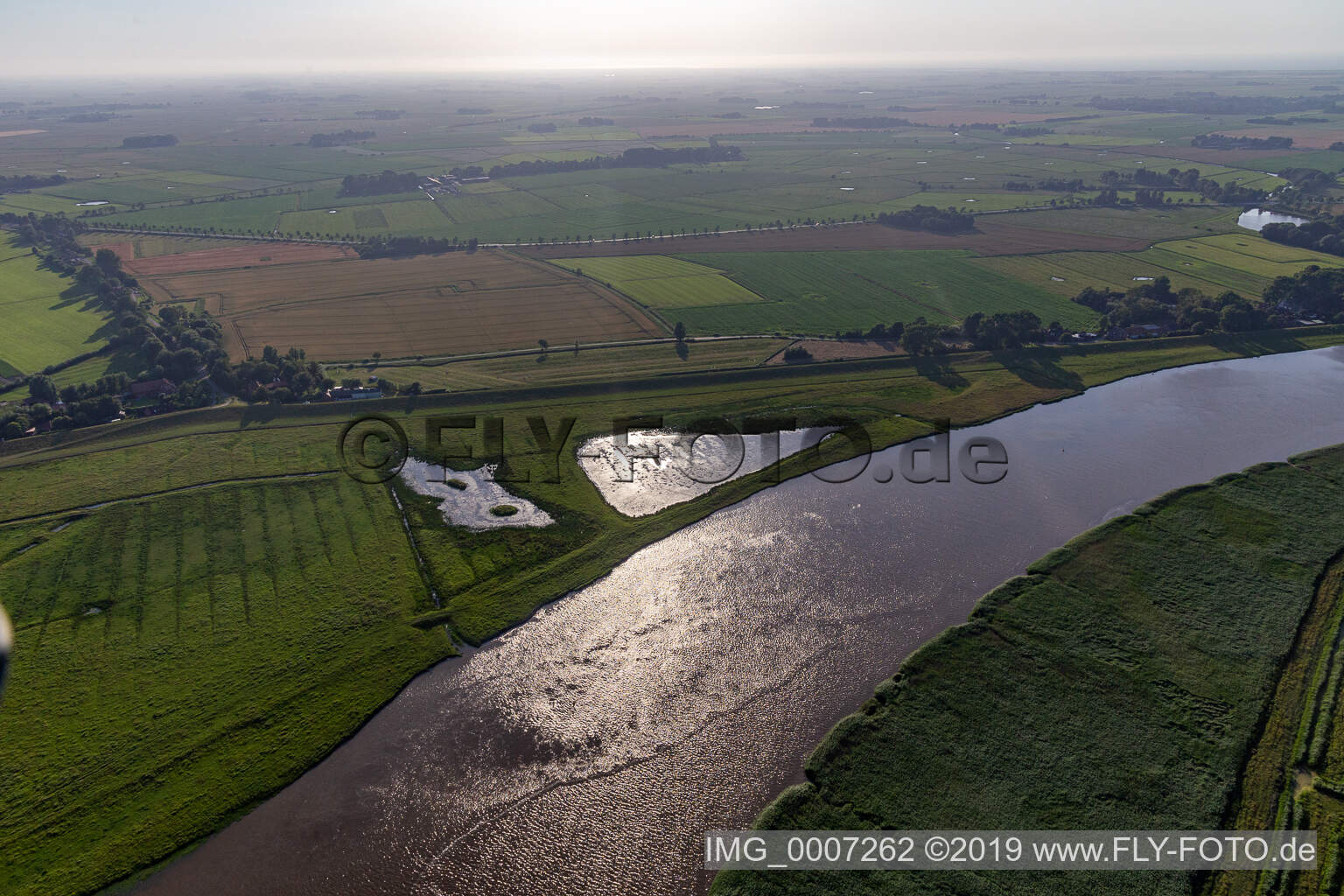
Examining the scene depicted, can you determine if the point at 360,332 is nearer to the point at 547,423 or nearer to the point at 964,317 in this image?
the point at 547,423

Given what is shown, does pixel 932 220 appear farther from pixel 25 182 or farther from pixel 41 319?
pixel 25 182

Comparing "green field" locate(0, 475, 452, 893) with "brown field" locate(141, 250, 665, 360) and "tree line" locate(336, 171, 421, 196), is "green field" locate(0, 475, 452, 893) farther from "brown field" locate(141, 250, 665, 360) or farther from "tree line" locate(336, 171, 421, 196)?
"tree line" locate(336, 171, 421, 196)

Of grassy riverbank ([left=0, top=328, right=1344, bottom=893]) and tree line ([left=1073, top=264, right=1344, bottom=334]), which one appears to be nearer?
grassy riverbank ([left=0, top=328, right=1344, bottom=893])

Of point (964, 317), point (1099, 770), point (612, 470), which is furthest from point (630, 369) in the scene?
point (1099, 770)

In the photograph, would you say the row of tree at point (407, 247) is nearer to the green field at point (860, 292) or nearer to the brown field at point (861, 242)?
the brown field at point (861, 242)

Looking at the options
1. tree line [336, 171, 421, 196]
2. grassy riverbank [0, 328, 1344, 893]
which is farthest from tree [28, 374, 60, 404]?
tree line [336, 171, 421, 196]

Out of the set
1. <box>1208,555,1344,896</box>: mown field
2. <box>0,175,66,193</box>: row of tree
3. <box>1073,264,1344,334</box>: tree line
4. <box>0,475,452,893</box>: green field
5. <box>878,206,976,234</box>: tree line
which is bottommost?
<box>1208,555,1344,896</box>: mown field

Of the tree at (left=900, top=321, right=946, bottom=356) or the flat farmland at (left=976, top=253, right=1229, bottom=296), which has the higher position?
the flat farmland at (left=976, top=253, right=1229, bottom=296)
